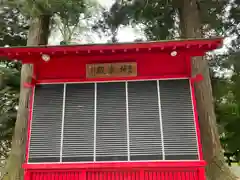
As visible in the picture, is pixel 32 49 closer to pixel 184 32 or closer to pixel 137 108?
pixel 137 108

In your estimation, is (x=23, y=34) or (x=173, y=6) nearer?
(x=173, y=6)

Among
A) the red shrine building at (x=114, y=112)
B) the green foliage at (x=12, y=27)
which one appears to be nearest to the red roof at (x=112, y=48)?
the red shrine building at (x=114, y=112)

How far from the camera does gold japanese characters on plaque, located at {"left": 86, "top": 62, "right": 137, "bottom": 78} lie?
5.33 m

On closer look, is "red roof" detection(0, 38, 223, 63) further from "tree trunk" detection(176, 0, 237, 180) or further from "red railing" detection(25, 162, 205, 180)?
"tree trunk" detection(176, 0, 237, 180)

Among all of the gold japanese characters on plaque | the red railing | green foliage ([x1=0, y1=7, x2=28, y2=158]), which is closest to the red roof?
the gold japanese characters on plaque

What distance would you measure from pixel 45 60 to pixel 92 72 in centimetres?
95

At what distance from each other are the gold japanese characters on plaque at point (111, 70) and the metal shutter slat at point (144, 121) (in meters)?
0.25

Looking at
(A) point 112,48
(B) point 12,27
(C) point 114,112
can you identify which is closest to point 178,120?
(C) point 114,112

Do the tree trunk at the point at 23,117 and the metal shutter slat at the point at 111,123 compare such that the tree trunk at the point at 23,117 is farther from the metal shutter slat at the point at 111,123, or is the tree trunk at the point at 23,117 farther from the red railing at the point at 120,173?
the red railing at the point at 120,173

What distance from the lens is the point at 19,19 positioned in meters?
9.11

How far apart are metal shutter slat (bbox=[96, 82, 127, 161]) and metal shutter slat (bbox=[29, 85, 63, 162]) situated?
0.77 metres

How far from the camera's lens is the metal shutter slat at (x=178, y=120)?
4781 mm

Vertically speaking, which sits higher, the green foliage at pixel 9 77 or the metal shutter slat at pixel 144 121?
the green foliage at pixel 9 77

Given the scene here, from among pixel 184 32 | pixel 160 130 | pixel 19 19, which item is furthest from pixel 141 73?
pixel 19 19
